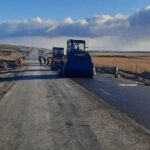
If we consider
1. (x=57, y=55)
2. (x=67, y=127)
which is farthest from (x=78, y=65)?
(x=67, y=127)

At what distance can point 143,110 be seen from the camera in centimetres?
1584

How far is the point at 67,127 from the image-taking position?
12.0m

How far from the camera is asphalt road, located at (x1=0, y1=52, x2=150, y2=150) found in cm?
981

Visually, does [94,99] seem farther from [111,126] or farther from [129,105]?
[111,126]

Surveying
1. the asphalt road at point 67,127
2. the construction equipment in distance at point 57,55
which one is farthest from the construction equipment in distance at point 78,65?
the asphalt road at point 67,127

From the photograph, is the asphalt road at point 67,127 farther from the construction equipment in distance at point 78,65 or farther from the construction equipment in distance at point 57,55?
the construction equipment in distance at point 57,55

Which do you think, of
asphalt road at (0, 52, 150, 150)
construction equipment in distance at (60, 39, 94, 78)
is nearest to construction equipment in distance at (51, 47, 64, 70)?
construction equipment in distance at (60, 39, 94, 78)

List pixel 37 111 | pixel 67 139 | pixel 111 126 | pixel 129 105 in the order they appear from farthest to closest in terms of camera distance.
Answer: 1. pixel 129 105
2. pixel 37 111
3. pixel 111 126
4. pixel 67 139

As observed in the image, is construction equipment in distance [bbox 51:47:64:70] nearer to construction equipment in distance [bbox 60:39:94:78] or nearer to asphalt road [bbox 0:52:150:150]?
Answer: construction equipment in distance [bbox 60:39:94:78]

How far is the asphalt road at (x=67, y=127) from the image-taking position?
9.81 meters

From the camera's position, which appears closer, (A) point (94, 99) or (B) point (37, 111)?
(B) point (37, 111)

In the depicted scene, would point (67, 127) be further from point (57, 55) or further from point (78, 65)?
point (57, 55)

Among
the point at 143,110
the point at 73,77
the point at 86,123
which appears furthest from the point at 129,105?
the point at 73,77

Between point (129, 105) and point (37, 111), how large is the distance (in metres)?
3.77
